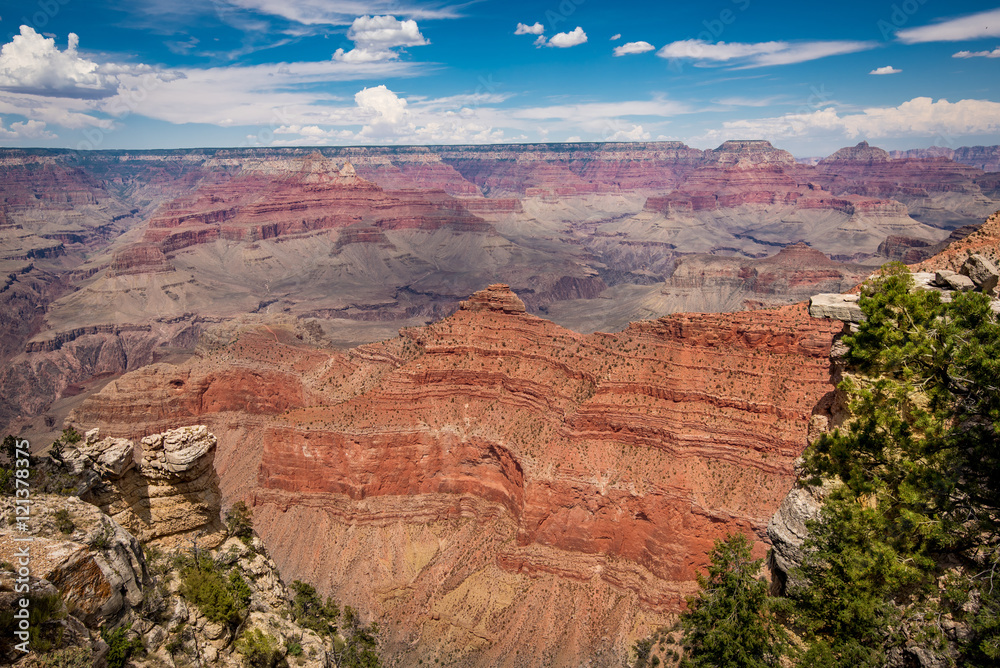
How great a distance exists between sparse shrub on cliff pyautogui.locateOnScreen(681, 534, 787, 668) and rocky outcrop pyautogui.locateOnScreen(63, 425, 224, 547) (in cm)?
2322

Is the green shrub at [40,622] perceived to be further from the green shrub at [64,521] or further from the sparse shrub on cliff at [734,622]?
the sparse shrub on cliff at [734,622]

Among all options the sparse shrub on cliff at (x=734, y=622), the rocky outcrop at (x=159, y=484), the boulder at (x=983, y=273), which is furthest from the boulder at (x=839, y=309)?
the rocky outcrop at (x=159, y=484)

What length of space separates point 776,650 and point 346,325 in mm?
160739

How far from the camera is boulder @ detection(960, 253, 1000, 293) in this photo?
22.4m

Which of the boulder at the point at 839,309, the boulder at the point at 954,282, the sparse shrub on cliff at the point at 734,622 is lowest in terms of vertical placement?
the sparse shrub on cliff at the point at 734,622

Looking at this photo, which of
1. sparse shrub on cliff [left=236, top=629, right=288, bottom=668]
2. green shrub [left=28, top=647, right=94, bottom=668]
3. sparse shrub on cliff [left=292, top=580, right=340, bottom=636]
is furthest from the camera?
sparse shrub on cliff [left=292, top=580, right=340, bottom=636]

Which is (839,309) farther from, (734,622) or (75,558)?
(75,558)

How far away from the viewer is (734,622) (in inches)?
965

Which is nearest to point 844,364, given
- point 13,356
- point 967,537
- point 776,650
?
point 967,537

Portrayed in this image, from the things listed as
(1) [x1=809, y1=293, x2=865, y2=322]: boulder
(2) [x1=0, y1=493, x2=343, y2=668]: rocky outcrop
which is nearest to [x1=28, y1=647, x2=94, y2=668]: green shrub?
(2) [x1=0, y1=493, x2=343, y2=668]: rocky outcrop

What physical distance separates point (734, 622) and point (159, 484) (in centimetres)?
2600

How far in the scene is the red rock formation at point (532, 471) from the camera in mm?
41969

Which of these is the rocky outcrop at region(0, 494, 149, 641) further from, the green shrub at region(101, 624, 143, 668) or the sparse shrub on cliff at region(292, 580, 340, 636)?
the sparse shrub on cliff at region(292, 580, 340, 636)

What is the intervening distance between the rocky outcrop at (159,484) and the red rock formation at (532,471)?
24003 millimetres
